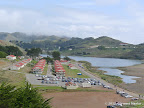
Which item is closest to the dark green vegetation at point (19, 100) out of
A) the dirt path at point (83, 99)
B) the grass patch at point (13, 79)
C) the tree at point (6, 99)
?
the tree at point (6, 99)

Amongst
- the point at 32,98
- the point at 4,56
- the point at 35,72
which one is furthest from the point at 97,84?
the point at 4,56

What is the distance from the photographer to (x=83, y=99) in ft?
121

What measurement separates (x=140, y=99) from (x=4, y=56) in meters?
74.3

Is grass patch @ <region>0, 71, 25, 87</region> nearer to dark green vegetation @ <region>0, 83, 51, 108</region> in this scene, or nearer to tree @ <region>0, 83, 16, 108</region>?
dark green vegetation @ <region>0, 83, 51, 108</region>

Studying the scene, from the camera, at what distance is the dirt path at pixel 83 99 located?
3359 cm

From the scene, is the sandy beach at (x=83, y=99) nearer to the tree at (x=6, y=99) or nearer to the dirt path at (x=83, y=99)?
the dirt path at (x=83, y=99)

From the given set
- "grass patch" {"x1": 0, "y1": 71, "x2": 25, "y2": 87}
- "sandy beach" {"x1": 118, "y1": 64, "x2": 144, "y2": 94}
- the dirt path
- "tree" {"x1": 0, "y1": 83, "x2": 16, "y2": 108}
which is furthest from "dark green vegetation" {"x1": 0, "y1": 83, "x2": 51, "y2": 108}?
"sandy beach" {"x1": 118, "y1": 64, "x2": 144, "y2": 94}

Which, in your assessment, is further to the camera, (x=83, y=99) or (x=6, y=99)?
(x=83, y=99)

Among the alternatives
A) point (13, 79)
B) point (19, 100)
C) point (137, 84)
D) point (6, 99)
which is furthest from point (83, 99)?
point (137, 84)

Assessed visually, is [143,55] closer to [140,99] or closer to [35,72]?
[35,72]

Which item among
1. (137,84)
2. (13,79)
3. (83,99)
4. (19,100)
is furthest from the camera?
(137,84)

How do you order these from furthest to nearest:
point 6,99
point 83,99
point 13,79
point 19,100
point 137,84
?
1. point 137,84
2. point 13,79
3. point 83,99
4. point 19,100
5. point 6,99

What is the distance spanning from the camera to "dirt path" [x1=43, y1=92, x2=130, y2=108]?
1323 inches

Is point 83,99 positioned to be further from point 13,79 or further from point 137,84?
point 137,84
